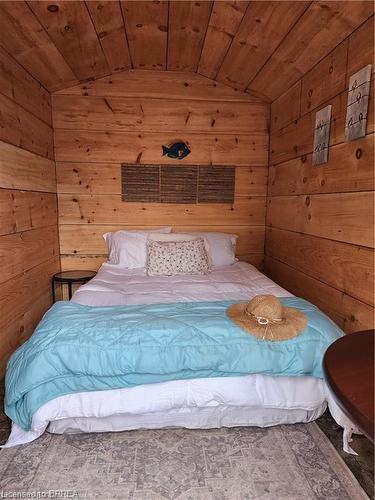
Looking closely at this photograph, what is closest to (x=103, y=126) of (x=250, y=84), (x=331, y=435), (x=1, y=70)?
(x=1, y=70)

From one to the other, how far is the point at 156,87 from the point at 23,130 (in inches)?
47.9

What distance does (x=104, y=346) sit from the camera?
1406 millimetres

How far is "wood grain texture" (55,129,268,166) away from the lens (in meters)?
2.92

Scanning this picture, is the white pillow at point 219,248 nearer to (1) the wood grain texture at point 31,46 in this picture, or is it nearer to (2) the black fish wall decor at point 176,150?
(2) the black fish wall decor at point 176,150

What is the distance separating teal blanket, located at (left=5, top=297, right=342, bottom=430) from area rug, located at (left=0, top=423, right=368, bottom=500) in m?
0.22

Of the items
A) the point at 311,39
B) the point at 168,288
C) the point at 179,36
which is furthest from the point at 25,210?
the point at 311,39

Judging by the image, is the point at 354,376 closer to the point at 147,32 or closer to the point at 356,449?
the point at 356,449

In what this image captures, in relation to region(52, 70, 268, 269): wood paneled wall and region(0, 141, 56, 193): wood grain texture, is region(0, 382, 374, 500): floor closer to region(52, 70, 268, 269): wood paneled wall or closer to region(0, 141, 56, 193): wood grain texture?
region(0, 141, 56, 193): wood grain texture

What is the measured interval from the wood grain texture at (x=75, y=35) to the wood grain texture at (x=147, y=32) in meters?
0.23

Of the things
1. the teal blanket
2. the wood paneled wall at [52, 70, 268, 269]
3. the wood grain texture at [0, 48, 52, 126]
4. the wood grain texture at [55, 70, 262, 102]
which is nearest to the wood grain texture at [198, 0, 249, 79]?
the wood grain texture at [55, 70, 262, 102]

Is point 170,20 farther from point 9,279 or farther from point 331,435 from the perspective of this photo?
point 331,435

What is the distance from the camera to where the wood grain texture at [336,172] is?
5.40ft

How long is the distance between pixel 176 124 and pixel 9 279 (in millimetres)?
1892

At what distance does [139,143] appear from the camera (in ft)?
9.70
